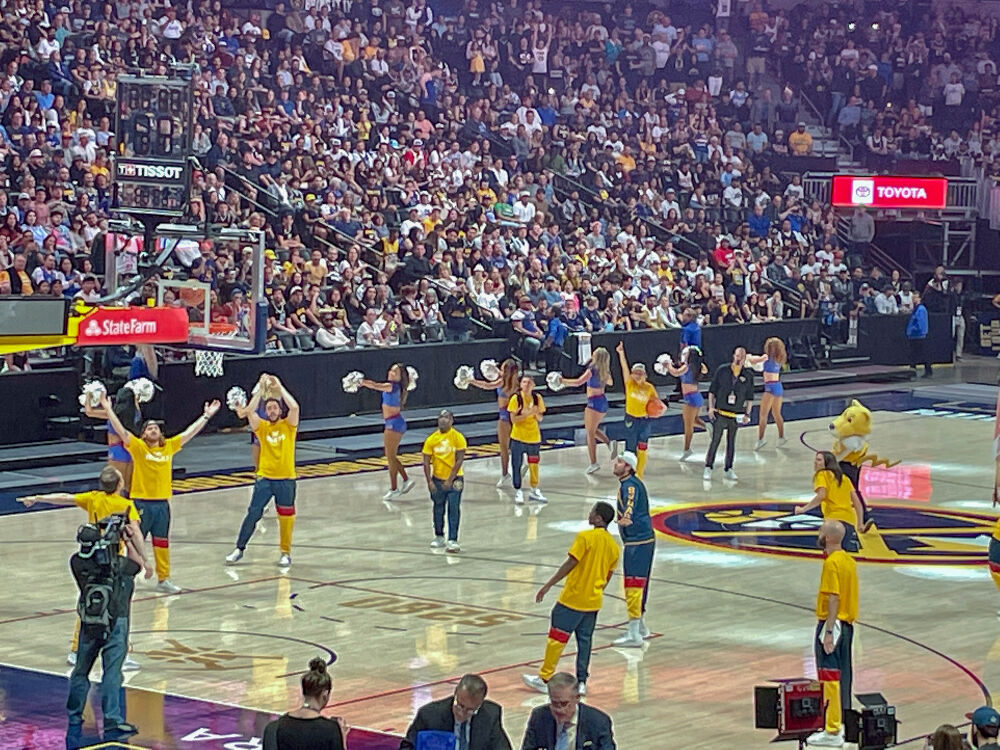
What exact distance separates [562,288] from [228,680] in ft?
68.3

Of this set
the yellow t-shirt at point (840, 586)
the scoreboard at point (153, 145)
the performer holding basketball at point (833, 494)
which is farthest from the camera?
the scoreboard at point (153, 145)

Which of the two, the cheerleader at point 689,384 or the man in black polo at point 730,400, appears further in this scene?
the cheerleader at point 689,384

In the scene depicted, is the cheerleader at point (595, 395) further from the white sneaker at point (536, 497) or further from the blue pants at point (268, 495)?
the blue pants at point (268, 495)

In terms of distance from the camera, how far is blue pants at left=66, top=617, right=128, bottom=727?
12805 mm

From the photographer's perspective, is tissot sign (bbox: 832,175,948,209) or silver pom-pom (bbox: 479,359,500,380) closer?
silver pom-pom (bbox: 479,359,500,380)

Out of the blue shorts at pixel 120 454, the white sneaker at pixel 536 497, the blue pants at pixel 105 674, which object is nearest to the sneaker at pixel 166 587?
the blue shorts at pixel 120 454

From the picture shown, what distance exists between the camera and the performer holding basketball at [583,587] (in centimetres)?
1384

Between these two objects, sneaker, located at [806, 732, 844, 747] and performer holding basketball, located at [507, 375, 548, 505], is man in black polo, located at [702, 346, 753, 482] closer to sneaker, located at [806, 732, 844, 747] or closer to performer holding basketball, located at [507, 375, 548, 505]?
performer holding basketball, located at [507, 375, 548, 505]

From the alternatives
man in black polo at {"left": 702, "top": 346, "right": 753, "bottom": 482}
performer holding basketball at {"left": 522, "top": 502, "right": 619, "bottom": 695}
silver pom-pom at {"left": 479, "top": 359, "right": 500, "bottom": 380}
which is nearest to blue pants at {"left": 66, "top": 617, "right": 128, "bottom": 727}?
performer holding basketball at {"left": 522, "top": 502, "right": 619, "bottom": 695}

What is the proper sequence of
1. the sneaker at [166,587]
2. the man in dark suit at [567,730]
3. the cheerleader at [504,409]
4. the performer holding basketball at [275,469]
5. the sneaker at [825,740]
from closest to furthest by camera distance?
the man in dark suit at [567,730]
the sneaker at [825,740]
the sneaker at [166,587]
the performer holding basketball at [275,469]
the cheerleader at [504,409]

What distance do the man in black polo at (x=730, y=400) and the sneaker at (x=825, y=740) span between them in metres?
11.5

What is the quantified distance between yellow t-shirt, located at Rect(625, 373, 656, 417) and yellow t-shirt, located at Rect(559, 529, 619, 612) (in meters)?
10.0

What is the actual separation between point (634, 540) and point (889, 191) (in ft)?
95.5

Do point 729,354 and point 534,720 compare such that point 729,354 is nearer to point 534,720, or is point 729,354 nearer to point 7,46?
point 7,46
